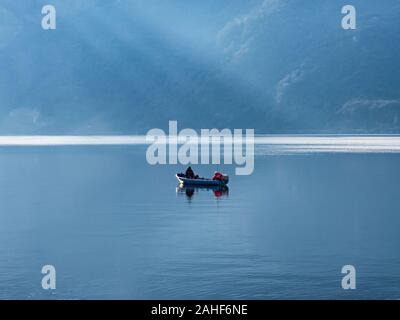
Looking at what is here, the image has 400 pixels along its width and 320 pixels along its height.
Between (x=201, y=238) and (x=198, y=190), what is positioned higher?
(x=198, y=190)

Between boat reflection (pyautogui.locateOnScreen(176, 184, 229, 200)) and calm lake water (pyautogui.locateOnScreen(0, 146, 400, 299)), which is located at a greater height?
boat reflection (pyautogui.locateOnScreen(176, 184, 229, 200))

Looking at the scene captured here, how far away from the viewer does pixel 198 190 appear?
9144 cm

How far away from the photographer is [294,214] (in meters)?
64.2

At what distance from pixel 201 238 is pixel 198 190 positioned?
4038 centimetres

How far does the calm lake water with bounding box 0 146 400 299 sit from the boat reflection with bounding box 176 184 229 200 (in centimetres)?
36

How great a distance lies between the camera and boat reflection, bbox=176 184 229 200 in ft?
277

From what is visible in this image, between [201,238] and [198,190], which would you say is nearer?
[201,238]

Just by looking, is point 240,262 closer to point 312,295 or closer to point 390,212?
point 312,295

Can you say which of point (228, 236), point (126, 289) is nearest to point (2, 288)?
point (126, 289)

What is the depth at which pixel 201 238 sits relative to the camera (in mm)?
51094

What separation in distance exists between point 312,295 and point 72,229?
84.9 ft

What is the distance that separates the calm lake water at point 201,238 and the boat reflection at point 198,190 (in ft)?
1.19

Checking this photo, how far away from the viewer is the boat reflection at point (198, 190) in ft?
277

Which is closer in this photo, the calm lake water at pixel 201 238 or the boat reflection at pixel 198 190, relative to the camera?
the calm lake water at pixel 201 238
